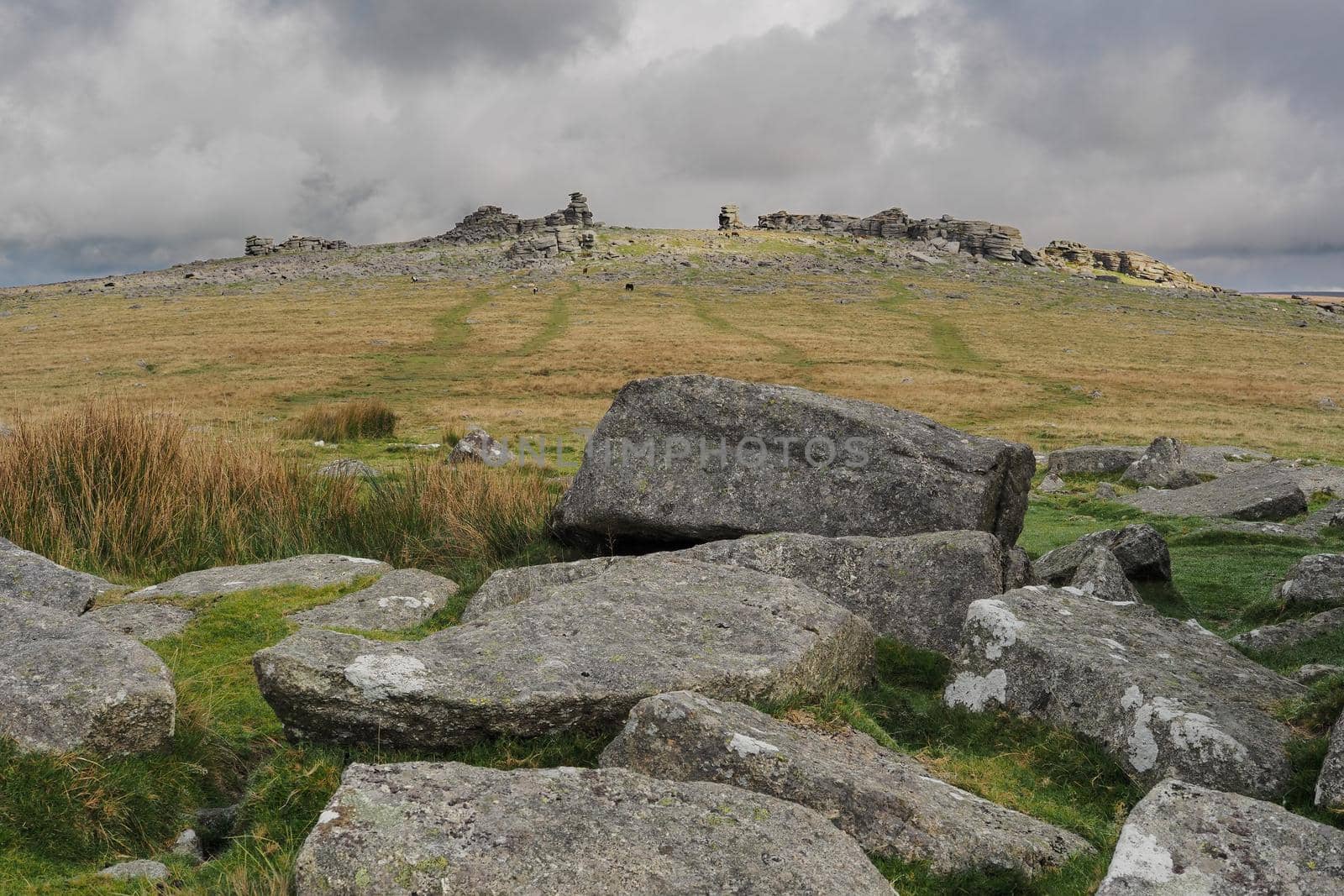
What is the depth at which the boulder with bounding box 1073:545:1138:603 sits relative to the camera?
31.4 ft

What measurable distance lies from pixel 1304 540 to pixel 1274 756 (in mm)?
9243

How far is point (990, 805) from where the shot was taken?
5.35 m

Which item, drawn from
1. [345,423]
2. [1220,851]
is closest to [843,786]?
[1220,851]

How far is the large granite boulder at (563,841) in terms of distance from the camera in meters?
3.80

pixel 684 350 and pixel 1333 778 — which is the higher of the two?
pixel 1333 778

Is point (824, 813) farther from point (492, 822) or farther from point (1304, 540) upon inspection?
point (1304, 540)

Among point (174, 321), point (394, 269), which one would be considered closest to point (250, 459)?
point (174, 321)

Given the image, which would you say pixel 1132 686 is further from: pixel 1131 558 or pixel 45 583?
pixel 45 583

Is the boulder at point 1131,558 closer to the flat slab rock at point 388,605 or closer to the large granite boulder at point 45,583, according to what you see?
the flat slab rock at point 388,605

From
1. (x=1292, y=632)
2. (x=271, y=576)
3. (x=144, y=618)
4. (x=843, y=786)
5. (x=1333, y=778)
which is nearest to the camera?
(x=843, y=786)

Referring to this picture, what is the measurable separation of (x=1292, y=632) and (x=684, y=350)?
181 feet

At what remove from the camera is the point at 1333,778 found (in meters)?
5.16

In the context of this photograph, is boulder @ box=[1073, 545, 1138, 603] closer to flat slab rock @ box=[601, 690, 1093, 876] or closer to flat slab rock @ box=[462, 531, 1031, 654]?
flat slab rock @ box=[462, 531, 1031, 654]

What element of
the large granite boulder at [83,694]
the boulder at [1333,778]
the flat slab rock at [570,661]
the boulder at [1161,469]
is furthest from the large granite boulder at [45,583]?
the boulder at [1161,469]
